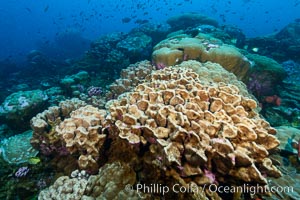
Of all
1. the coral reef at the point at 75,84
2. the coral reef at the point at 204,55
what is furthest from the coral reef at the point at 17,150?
the coral reef at the point at 204,55

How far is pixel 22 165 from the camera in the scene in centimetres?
482

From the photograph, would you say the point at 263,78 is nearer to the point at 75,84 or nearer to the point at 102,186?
the point at 102,186

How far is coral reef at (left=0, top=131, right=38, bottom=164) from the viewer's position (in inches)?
194

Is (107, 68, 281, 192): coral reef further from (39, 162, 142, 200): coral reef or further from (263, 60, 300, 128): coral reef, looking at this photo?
(263, 60, 300, 128): coral reef

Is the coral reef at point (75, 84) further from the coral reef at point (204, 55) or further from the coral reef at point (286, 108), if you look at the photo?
the coral reef at point (286, 108)

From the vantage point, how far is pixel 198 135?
9.43 feet

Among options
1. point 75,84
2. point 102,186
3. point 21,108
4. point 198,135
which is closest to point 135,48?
point 75,84

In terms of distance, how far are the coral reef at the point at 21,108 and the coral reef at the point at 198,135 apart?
4.83 metres

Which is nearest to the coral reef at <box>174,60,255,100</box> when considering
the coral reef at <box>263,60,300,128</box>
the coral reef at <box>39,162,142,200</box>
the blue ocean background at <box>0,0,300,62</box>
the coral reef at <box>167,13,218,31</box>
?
the coral reef at <box>263,60,300,128</box>

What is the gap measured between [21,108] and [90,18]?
192 feet

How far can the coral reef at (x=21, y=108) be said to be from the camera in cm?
703

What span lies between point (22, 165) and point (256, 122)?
Result: 4.69 meters

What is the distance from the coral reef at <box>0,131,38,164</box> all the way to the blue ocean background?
29.9 m

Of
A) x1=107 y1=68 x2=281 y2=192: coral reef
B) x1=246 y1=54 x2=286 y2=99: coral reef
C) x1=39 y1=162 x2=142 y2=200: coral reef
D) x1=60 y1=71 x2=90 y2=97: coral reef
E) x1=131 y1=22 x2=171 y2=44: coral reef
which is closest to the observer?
x1=107 y1=68 x2=281 y2=192: coral reef
